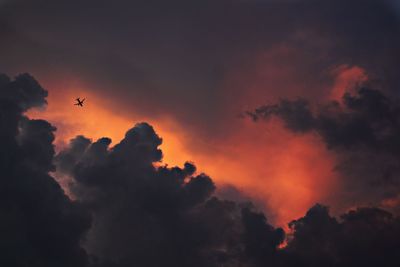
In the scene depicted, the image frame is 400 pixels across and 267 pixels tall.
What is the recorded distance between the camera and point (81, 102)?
155750 millimetres

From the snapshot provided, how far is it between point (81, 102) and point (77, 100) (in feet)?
11.1

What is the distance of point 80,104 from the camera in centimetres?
15550

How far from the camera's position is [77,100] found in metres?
156

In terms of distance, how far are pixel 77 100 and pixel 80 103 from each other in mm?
3187

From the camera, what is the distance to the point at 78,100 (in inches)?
6147

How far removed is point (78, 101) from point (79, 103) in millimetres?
1626

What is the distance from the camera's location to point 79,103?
156 m

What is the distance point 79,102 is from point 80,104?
1.49m

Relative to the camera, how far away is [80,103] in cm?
15575

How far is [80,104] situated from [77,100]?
380 centimetres

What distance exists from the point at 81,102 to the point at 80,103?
92 cm

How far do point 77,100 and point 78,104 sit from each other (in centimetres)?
356

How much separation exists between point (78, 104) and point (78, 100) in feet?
10.1

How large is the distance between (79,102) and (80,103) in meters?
0.87
